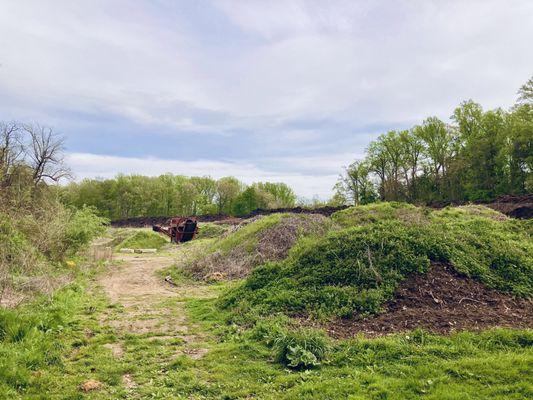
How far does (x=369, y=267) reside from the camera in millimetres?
7457

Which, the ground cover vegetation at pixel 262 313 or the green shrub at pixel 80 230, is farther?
the green shrub at pixel 80 230

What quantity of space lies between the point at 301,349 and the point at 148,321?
3.63 m

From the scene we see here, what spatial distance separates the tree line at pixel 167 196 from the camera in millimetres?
44094

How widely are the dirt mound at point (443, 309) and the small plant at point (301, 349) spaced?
68cm

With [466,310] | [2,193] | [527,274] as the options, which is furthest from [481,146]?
[2,193]

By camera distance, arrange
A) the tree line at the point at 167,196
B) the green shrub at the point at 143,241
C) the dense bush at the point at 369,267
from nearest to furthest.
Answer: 1. the dense bush at the point at 369,267
2. the green shrub at the point at 143,241
3. the tree line at the point at 167,196

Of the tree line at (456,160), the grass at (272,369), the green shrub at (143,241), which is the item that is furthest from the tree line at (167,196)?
the grass at (272,369)

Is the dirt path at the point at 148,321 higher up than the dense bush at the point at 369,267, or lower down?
lower down

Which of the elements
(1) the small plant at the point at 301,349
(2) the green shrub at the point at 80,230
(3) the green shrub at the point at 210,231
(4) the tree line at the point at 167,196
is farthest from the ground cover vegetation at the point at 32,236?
(4) the tree line at the point at 167,196

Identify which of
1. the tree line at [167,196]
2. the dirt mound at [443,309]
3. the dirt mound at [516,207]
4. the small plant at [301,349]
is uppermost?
the tree line at [167,196]

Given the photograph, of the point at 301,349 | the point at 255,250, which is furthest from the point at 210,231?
the point at 301,349

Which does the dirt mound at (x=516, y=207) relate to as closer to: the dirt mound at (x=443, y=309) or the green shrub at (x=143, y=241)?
the dirt mound at (x=443, y=309)

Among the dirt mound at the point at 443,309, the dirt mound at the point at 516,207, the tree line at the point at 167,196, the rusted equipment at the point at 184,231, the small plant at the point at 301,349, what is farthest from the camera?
the tree line at the point at 167,196

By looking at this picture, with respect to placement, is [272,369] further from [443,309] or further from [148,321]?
[148,321]
